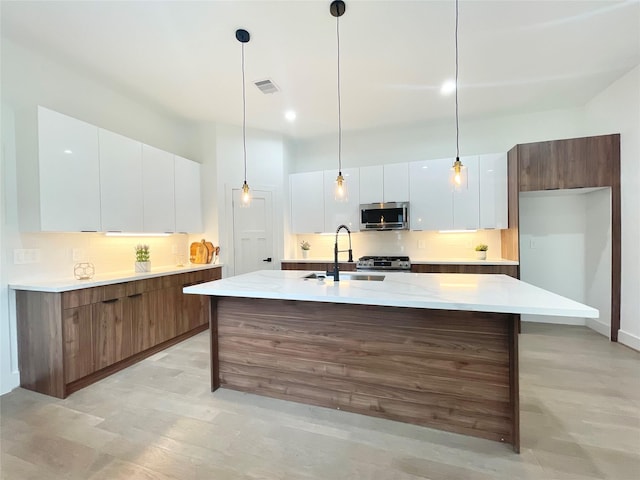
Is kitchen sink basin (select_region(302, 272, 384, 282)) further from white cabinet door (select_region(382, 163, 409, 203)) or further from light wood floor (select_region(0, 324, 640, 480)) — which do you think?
white cabinet door (select_region(382, 163, 409, 203))

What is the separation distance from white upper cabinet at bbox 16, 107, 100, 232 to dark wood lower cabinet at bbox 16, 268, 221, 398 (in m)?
0.67

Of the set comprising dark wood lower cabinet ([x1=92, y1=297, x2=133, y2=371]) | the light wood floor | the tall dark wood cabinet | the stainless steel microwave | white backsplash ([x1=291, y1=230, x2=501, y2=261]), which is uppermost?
the tall dark wood cabinet

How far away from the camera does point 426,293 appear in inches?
69.7

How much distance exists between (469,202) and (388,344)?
9.75 feet

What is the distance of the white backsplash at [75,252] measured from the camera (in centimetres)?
251

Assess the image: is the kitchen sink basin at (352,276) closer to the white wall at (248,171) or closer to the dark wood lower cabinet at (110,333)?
the dark wood lower cabinet at (110,333)

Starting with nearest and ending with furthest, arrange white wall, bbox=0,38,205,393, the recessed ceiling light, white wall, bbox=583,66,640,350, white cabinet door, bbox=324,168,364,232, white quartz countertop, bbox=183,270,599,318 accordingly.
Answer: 1. white quartz countertop, bbox=183,270,599,318
2. white wall, bbox=0,38,205,393
3. white wall, bbox=583,66,640,350
4. the recessed ceiling light
5. white cabinet door, bbox=324,168,364,232

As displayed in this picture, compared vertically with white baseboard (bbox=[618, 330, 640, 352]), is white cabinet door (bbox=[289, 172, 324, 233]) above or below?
above

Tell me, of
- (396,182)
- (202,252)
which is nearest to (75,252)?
(202,252)

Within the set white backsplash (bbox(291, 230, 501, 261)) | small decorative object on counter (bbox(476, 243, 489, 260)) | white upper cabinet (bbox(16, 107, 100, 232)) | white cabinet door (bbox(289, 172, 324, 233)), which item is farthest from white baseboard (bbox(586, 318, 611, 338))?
white upper cabinet (bbox(16, 107, 100, 232))

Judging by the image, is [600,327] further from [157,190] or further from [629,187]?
[157,190]

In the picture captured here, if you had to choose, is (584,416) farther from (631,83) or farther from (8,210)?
(8,210)

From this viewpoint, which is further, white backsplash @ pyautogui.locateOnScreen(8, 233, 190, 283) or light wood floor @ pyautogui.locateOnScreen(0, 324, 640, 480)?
white backsplash @ pyautogui.locateOnScreen(8, 233, 190, 283)

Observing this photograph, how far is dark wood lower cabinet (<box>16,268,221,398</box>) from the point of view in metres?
2.28
